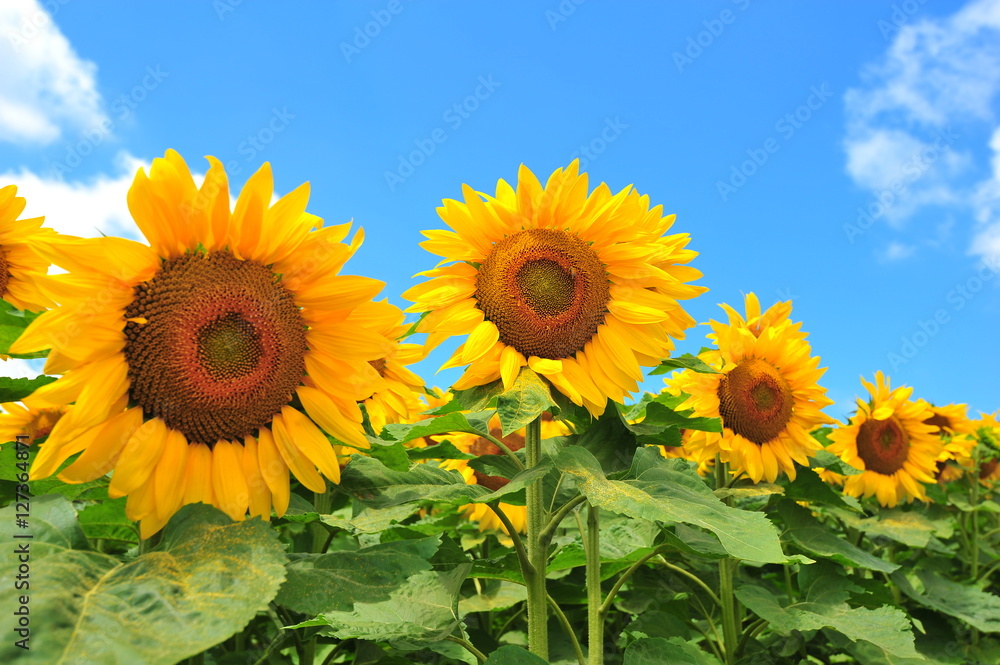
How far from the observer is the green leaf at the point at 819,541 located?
346cm

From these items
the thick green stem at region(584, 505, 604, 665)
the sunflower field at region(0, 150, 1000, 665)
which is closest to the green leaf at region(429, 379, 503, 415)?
→ the sunflower field at region(0, 150, 1000, 665)

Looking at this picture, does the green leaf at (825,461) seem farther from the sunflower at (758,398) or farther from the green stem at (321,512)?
the green stem at (321,512)

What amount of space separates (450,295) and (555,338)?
404 mm

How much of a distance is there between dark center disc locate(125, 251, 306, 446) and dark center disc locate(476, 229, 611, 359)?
0.83 metres

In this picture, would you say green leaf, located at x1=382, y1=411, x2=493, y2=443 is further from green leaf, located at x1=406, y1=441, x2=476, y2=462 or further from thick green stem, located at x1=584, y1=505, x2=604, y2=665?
thick green stem, located at x1=584, y1=505, x2=604, y2=665

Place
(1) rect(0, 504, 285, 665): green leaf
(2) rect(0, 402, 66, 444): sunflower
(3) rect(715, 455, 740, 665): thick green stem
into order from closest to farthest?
(1) rect(0, 504, 285, 665): green leaf → (2) rect(0, 402, 66, 444): sunflower → (3) rect(715, 455, 740, 665): thick green stem

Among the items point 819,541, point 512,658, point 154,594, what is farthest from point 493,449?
point 154,594

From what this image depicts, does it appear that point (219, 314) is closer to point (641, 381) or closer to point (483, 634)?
point (641, 381)

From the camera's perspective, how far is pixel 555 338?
262cm

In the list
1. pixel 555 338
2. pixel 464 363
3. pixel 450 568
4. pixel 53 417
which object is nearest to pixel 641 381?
pixel 555 338

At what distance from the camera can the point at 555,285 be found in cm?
264

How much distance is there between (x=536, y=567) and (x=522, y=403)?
65 cm

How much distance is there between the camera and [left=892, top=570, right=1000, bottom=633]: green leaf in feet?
14.8

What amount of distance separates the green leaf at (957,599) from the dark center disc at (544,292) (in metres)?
3.17
